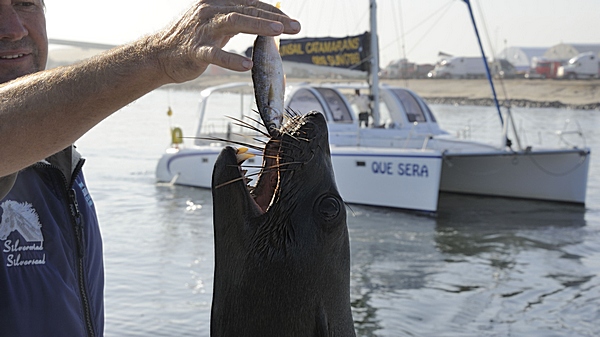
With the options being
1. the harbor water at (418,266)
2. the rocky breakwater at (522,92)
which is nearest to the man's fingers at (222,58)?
the harbor water at (418,266)

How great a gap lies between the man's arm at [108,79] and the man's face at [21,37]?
559 mm

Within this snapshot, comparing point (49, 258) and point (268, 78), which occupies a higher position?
point (268, 78)

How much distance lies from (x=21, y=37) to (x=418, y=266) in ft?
30.2

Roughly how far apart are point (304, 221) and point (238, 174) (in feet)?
0.86

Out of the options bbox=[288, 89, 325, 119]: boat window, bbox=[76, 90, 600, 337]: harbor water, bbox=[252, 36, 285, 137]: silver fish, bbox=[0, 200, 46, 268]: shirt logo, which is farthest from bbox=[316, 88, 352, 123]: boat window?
bbox=[252, 36, 285, 137]: silver fish

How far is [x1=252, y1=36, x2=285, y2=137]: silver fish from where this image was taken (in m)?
2.19

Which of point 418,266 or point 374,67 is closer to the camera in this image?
point 418,266

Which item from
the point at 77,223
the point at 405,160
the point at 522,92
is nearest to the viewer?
the point at 77,223

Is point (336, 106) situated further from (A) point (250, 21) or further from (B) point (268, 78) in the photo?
(A) point (250, 21)

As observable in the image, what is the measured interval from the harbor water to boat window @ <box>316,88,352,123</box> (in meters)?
2.67

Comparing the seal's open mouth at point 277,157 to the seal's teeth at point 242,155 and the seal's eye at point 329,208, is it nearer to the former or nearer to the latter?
the seal's teeth at point 242,155

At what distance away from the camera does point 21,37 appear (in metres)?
2.31

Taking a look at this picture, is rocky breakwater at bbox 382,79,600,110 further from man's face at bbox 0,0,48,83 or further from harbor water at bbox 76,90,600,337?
man's face at bbox 0,0,48,83

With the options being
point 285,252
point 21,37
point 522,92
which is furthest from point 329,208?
point 522,92
